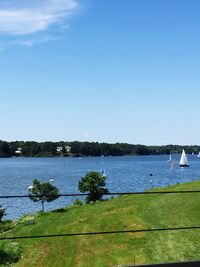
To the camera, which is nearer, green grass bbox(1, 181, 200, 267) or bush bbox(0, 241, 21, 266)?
green grass bbox(1, 181, 200, 267)

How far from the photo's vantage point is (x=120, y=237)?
93.3 ft

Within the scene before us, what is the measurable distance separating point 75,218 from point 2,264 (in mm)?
11744

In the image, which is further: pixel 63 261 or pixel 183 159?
pixel 183 159

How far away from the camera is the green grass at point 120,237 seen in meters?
24.6

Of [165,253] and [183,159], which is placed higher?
[183,159]

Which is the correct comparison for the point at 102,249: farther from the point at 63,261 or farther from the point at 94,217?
the point at 94,217

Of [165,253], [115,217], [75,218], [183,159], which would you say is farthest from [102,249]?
[183,159]

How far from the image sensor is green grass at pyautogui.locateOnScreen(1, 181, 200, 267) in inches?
968

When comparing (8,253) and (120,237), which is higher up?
(120,237)

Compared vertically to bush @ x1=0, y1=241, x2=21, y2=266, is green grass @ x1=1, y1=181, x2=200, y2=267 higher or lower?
higher

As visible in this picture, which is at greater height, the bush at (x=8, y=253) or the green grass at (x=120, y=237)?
the green grass at (x=120, y=237)

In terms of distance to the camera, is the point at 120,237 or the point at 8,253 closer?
the point at 8,253

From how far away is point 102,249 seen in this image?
26.6 meters

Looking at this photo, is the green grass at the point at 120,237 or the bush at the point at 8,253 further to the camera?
the bush at the point at 8,253
